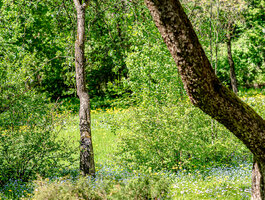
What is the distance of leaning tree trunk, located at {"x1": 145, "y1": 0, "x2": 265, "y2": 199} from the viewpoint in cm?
304

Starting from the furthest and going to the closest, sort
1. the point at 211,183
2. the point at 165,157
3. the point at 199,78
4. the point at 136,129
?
the point at 136,129, the point at 165,157, the point at 211,183, the point at 199,78

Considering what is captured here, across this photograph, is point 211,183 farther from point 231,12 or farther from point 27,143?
point 231,12

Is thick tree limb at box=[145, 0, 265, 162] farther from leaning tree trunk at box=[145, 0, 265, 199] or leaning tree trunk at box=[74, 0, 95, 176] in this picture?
leaning tree trunk at box=[74, 0, 95, 176]

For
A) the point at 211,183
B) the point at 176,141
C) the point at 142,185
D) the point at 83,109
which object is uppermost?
the point at 83,109

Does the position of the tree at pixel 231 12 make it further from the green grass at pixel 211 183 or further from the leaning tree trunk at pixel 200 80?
the leaning tree trunk at pixel 200 80

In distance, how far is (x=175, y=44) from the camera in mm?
3109

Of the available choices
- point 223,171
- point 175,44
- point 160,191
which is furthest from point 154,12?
point 223,171

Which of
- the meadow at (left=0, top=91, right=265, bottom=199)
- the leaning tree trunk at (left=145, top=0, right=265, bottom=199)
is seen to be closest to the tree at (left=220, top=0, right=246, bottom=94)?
the meadow at (left=0, top=91, right=265, bottom=199)

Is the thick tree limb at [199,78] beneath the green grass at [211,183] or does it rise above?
above

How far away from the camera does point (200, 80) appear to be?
10.6 ft

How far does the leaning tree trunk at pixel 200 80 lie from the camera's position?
304 centimetres

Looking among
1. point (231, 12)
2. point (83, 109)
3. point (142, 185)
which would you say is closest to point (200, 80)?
point (142, 185)

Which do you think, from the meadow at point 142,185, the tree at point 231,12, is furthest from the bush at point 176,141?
the tree at point 231,12

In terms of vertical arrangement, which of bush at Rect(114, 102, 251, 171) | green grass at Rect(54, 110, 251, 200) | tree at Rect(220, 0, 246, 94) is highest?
tree at Rect(220, 0, 246, 94)
